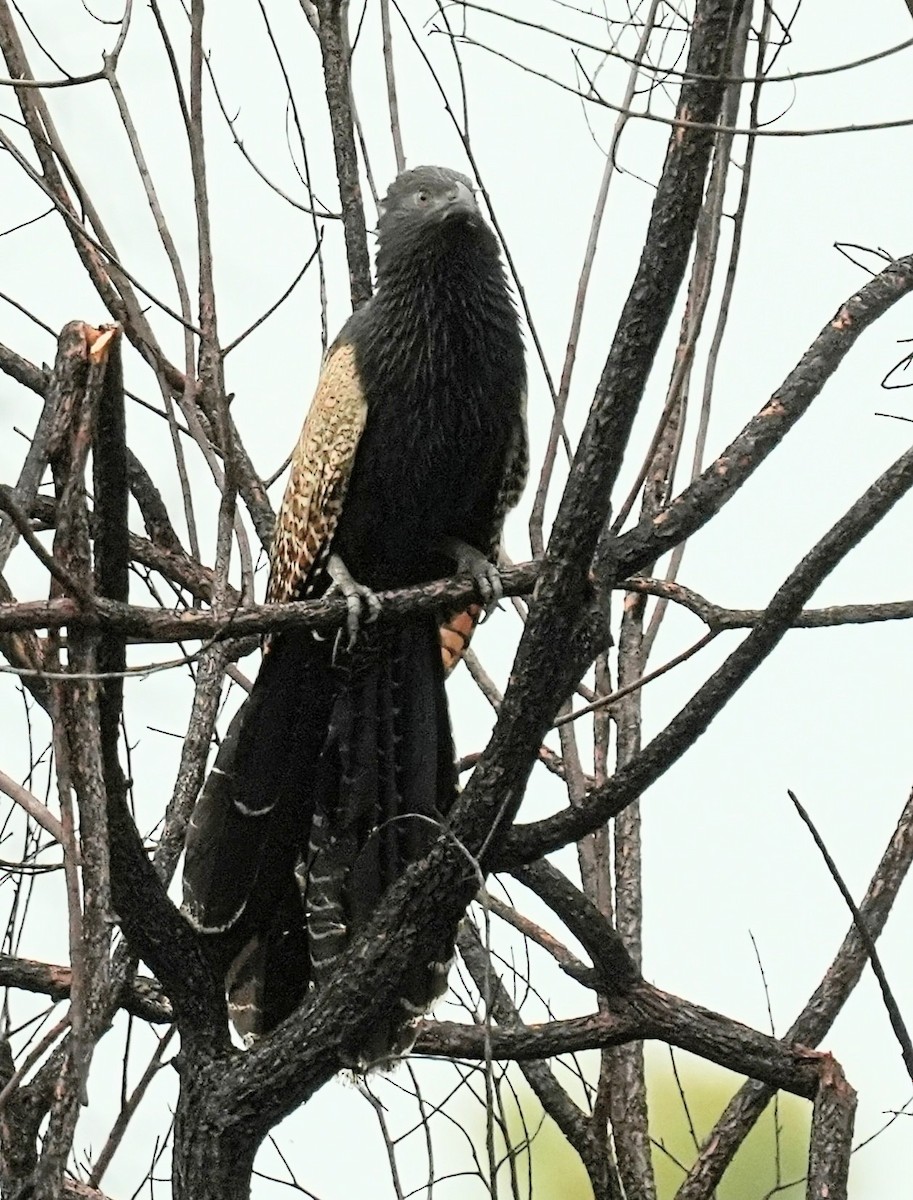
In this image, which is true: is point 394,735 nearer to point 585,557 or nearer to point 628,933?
point 628,933

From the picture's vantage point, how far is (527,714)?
1.88m

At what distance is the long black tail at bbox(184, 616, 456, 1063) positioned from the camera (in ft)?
7.50

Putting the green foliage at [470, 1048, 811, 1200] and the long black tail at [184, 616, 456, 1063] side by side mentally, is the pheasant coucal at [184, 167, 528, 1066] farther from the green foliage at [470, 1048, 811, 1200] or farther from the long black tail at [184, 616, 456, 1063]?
the green foliage at [470, 1048, 811, 1200]

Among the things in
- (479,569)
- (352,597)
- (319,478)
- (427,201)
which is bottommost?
(352,597)

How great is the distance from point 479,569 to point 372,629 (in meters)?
0.21

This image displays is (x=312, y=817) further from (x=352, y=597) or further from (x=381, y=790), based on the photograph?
(x=352, y=597)

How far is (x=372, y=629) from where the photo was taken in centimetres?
244

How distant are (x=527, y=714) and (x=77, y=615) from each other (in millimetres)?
578

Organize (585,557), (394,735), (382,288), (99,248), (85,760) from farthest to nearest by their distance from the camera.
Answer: (382,288), (394,735), (99,248), (585,557), (85,760)

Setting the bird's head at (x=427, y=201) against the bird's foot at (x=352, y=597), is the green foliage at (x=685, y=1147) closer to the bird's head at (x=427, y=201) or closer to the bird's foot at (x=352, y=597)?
the bird's foot at (x=352, y=597)

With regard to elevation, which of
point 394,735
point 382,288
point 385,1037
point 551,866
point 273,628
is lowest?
point 385,1037

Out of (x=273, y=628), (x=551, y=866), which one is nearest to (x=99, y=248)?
(x=273, y=628)

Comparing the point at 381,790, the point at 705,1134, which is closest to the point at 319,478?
the point at 381,790

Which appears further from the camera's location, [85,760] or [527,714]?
[527,714]
